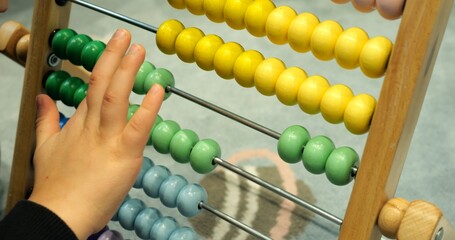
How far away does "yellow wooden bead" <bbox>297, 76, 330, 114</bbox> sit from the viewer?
0.77m

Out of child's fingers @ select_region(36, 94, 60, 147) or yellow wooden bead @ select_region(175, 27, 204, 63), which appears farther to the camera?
yellow wooden bead @ select_region(175, 27, 204, 63)

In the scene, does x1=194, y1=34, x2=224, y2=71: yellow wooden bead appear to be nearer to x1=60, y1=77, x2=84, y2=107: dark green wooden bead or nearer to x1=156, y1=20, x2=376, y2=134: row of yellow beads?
x1=156, y1=20, x2=376, y2=134: row of yellow beads

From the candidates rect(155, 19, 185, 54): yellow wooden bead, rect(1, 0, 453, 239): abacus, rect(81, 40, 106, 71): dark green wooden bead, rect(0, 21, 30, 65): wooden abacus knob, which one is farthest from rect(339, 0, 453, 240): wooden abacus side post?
rect(0, 21, 30, 65): wooden abacus knob

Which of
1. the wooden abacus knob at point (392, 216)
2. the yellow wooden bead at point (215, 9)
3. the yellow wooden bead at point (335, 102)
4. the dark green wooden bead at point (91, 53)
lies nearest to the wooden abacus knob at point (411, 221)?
the wooden abacus knob at point (392, 216)

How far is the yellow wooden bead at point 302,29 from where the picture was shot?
2.53 feet

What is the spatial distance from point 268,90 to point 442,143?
811 mm

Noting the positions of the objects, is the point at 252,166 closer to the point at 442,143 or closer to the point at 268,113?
the point at 268,113

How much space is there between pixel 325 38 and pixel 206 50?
184mm

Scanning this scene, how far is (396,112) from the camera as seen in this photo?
674 millimetres

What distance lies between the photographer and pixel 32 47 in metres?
0.97

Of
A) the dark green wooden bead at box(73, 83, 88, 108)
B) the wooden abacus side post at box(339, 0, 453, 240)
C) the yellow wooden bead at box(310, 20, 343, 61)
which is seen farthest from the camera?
the dark green wooden bead at box(73, 83, 88, 108)

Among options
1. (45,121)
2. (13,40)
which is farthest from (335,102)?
(13,40)

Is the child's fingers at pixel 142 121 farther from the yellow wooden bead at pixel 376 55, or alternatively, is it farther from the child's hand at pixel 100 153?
the yellow wooden bead at pixel 376 55

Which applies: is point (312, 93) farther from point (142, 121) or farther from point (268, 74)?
point (142, 121)
